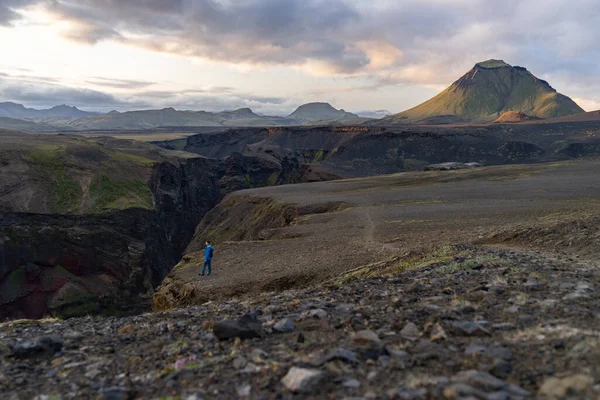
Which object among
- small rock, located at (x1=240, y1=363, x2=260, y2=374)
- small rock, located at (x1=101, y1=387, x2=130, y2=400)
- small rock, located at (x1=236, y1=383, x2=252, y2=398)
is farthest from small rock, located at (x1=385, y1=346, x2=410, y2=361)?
small rock, located at (x1=101, y1=387, x2=130, y2=400)

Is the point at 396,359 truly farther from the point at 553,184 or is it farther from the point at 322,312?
the point at 553,184

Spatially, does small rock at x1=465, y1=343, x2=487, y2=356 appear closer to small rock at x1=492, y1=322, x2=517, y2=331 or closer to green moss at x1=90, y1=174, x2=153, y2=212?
small rock at x1=492, y1=322, x2=517, y2=331

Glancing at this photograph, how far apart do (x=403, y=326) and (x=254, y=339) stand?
7.53 feet

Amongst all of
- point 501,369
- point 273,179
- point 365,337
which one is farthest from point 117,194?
point 501,369

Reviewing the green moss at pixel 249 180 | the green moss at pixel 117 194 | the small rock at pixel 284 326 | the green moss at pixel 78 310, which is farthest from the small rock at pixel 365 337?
the green moss at pixel 249 180

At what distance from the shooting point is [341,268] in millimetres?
16703

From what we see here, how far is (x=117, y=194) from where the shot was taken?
50.6 m

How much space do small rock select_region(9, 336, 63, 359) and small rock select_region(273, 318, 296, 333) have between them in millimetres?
3748

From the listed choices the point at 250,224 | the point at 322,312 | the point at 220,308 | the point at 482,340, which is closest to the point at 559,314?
the point at 482,340

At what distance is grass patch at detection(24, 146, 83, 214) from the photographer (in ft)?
150

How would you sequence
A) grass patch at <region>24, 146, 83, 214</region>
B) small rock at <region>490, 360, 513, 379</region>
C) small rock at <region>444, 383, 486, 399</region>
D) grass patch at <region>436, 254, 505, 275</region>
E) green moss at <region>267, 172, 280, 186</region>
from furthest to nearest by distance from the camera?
green moss at <region>267, 172, 280, 186</region> → grass patch at <region>24, 146, 83, 214</region> → grass patch at <region>436, 254, 505, 275</region> → small rock at <region>490, 360, 513, 379</region> → small rock at <region>444, 383, 486, 399</region>

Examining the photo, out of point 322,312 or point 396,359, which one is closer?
point 396,359

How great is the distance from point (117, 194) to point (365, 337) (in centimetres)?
4985

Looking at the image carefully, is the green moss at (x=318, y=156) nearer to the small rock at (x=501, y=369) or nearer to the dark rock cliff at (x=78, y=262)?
the dark rock cliff at (x=78, y=262)
